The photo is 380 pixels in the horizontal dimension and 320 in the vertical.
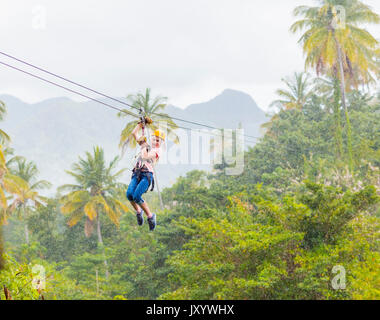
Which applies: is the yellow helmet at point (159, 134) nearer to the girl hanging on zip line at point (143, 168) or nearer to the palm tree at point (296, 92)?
the girl hanging on zip line at point (143, 168)

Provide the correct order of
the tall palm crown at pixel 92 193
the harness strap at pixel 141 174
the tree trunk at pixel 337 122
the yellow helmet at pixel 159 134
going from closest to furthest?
the harness strap at pixel 141 174
the yellow helmet at pixel 159 134
the tree trunk at pixel 337 122
the tall palm crown at pixel 92 193

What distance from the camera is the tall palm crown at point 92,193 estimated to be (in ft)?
97.4

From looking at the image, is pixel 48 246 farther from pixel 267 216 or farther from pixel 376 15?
pixel 376 15

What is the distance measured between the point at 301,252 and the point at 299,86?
1150 inches

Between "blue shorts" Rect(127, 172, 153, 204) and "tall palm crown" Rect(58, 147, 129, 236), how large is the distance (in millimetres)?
22827

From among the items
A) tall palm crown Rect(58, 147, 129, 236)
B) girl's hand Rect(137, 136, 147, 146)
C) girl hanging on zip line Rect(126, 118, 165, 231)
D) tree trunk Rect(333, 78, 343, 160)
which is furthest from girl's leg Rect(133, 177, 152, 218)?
tall palm crown Rect(58, 147, 129, 236)

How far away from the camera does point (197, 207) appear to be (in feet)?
77.0

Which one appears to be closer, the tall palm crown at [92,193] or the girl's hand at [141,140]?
the girl's hand at [141,140]

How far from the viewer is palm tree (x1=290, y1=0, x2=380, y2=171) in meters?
26.5

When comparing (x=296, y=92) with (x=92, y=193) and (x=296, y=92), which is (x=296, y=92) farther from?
(x=92, y=193)

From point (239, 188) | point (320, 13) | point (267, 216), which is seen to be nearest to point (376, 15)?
point (320, 13)

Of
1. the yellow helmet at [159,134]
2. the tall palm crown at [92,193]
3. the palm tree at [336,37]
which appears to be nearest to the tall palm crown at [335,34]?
the palm tree at [336,37]

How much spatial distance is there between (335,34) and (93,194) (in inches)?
702

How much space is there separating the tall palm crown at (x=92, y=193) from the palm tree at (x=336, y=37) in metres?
13.9
